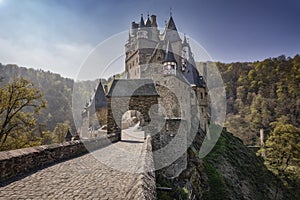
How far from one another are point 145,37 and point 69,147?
3447cm

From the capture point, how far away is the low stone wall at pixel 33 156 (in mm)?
5145

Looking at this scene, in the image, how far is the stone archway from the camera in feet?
47.6

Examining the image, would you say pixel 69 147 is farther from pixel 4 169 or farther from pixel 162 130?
pixel 162 130

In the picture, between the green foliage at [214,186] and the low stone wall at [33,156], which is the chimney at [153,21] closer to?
the green foliage at [214,186]

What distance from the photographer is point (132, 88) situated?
50.9ft

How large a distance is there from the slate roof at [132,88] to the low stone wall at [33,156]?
5770mm

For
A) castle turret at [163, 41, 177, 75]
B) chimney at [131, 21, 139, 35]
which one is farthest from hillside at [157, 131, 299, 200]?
chimney at [131, 21, 139, 35]

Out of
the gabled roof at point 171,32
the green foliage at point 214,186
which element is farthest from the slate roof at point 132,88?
the gabled roof at point 171,32

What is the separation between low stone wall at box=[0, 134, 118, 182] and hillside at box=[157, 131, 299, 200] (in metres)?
3.55

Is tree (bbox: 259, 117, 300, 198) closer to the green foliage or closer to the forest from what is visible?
the forest

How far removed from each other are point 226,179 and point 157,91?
9522 mm

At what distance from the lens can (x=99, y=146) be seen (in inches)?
452

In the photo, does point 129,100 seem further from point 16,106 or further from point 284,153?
point 284,153

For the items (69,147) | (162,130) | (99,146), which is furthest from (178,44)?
(69,147)
